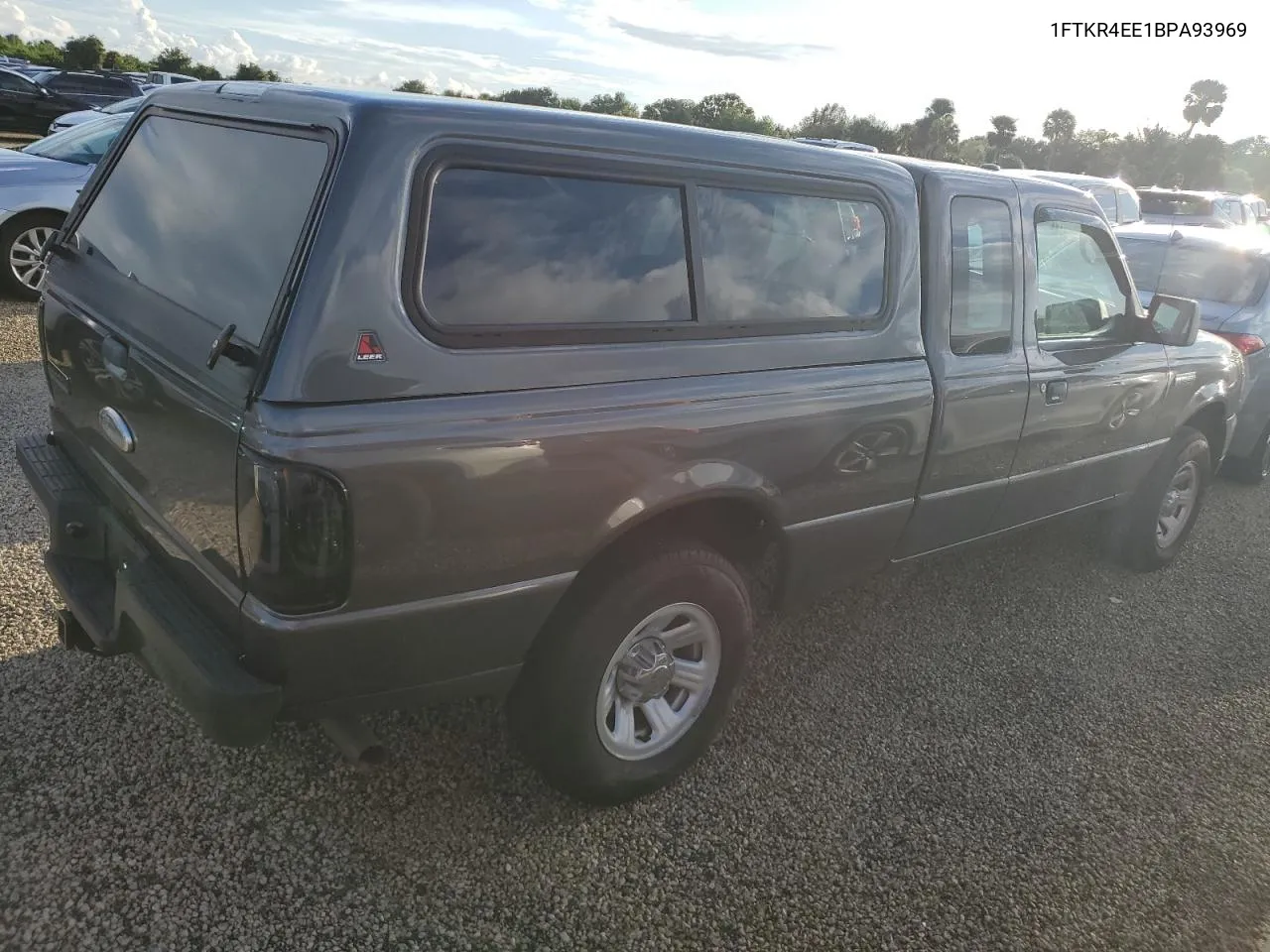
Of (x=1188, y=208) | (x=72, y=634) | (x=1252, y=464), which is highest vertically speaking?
(x=1188, y=208)

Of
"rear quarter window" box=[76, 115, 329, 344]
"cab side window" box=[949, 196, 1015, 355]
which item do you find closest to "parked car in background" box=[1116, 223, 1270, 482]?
"cab side window" box=[949, 196, 1015, 355]

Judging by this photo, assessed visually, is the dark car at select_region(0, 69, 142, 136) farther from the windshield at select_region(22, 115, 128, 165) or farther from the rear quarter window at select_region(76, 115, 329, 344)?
the rear quarter window at select_region(76, 115, 329, 344)

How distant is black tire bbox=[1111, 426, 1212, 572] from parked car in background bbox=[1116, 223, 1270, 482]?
153cm

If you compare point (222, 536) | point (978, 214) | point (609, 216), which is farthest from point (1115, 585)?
point (222, 536)

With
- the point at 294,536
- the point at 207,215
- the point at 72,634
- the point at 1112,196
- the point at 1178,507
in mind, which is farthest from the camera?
the point at 1112,196

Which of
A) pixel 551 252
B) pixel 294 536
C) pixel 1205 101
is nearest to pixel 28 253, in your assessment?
pixel 551 252

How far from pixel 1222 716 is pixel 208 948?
378 centimetres

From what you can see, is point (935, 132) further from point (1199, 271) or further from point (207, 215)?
point (207, 215)

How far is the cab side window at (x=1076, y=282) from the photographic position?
3.80 metres

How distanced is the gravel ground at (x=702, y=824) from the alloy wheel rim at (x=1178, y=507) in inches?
52.4

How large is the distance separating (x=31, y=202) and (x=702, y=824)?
7.11m

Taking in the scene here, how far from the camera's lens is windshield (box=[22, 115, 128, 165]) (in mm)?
7711

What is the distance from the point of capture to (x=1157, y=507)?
193 inches

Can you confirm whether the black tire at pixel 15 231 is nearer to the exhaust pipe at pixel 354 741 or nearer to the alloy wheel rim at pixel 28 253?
the alloy wheel rim at pixel 28 253
